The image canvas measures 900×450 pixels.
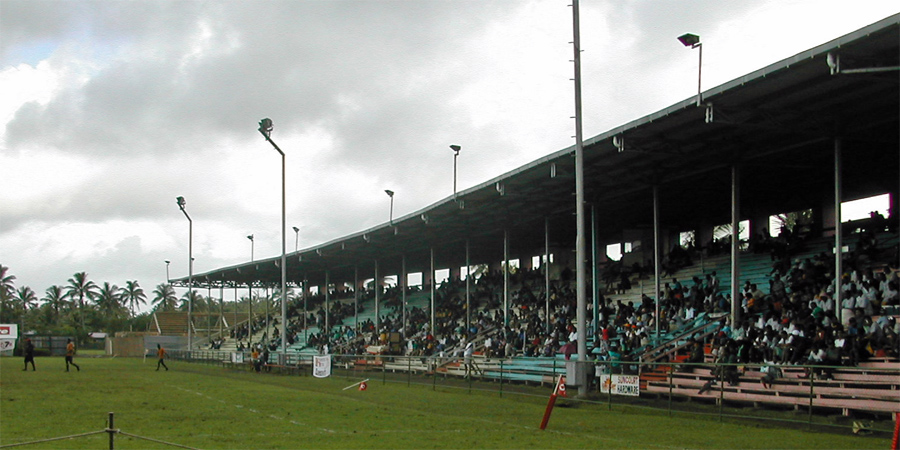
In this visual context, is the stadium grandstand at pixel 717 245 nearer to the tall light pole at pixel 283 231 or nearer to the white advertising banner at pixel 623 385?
the white advertising banner at pixel 623 385

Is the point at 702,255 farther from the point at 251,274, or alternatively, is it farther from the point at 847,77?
the point at 251,274

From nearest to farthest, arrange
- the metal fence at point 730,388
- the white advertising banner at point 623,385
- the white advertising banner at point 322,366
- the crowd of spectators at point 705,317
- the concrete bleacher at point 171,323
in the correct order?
the metal fence at point 730,388
the crowd of spectators at point 705,317
the white advertising banner at point 623,385
the white advertising banner at point 322,366
the concrete bleacher at point 171,323

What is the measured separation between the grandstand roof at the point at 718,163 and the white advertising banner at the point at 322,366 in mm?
7857

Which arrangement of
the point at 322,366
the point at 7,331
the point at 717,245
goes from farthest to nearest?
the point at 7,331
the point at 322,366
the point at 717,245

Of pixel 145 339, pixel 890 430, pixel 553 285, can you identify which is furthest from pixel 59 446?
pixel 145 339


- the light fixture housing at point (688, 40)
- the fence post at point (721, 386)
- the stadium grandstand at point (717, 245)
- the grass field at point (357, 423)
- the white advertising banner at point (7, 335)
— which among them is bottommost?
the white advertising banner at point (7, 335)

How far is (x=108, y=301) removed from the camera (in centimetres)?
15662

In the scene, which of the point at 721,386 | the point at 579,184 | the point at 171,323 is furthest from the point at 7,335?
the point at 721,386

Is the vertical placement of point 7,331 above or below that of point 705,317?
below

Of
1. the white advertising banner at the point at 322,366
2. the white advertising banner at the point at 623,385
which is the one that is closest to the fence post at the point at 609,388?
Answer: the white advertising banner at the point at 623,385

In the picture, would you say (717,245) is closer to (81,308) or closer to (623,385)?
(623,385)

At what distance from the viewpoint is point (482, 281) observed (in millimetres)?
49531

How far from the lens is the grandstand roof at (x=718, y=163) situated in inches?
771

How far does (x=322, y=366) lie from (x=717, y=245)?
16.5 m
